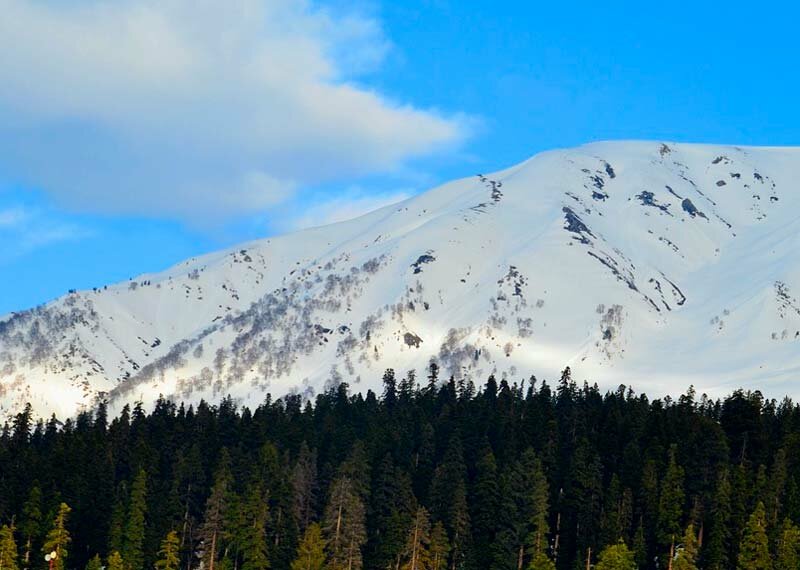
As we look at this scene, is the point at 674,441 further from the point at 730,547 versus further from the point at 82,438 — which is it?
the point at 82,438

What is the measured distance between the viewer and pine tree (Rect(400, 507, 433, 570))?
12912cm

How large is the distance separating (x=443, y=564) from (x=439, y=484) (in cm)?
1573

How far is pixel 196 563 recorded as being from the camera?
477ft

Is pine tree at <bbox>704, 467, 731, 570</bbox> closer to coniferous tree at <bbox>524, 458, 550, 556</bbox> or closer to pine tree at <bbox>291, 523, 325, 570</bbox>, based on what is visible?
coniferous tree at <bbox>524, 458, 550, 556</bbox>

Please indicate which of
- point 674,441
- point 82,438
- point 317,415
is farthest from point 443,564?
point 317,415

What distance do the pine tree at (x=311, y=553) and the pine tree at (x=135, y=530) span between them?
53.5 feet

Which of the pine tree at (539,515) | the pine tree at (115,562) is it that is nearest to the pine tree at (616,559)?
the pine tree at (539,515)

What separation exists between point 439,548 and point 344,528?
10132 mm

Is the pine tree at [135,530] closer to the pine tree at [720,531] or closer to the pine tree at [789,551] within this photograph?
the pine tree at [720,531]

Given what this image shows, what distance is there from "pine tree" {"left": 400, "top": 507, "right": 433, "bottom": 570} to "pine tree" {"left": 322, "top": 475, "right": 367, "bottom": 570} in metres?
5.11

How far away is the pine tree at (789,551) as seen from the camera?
118 m

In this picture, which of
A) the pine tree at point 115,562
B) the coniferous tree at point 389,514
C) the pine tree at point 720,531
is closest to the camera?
the pine tree at point 115,562

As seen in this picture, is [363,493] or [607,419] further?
[607,419]

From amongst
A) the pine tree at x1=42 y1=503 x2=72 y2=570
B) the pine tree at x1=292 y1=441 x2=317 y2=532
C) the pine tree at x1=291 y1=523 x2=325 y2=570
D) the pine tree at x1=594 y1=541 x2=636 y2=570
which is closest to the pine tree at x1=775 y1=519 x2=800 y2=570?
the pine tree at x1=594 y1=541 x2=636 y2=570
